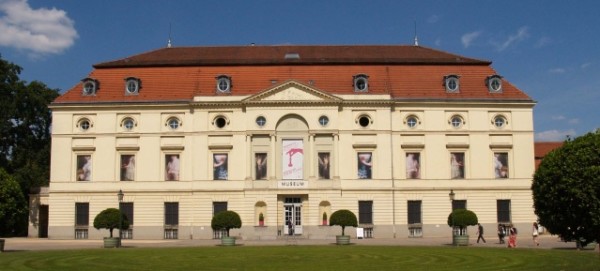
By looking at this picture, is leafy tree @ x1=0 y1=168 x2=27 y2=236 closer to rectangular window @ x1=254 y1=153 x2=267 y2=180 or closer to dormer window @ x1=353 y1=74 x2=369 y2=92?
rectangular window @ x1=254 y1=153 x2=267 y2=180

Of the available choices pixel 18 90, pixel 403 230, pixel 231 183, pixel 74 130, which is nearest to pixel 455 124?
pixel 403 230

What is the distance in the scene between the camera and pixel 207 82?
177 feet

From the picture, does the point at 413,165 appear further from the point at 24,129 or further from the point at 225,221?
the point at 24,129

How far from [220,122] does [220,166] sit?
354 centimetres

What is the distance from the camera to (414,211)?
52.2 metres

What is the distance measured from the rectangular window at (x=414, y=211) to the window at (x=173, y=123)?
19445mm

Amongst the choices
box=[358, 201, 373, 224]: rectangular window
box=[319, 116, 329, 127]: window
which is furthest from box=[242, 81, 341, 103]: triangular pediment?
box=[358, 201, 373, 224]: rectangular window

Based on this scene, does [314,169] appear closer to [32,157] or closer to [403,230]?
[403,230]

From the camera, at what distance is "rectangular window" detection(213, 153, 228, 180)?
2061 inches

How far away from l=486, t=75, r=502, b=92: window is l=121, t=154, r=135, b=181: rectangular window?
1151 inches

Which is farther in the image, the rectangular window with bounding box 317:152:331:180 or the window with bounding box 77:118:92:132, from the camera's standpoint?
the window with bounding box 77:118:92:132

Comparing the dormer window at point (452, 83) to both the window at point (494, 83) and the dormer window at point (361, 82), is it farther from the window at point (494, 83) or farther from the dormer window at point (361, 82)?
the dormer window at point (361, 82)

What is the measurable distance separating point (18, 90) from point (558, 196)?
55.6 metres

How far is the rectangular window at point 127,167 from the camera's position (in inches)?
2073
